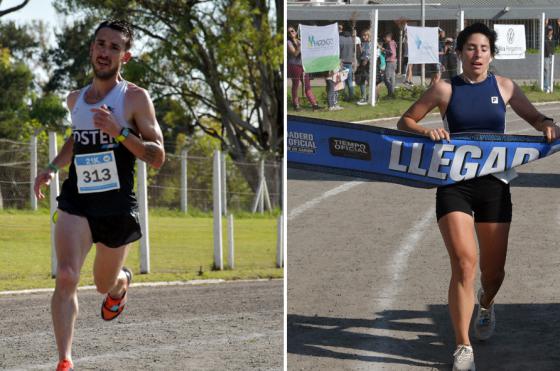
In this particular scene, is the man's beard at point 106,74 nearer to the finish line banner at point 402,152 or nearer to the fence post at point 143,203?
the finish line banner at point 402,152

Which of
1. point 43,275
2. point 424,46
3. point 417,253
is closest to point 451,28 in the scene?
point 424,46

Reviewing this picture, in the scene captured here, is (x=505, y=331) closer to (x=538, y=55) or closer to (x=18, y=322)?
(x=538, y=55)

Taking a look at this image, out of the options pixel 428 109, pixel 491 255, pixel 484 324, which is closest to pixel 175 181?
pixel 484 324

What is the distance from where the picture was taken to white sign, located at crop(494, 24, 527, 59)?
4.38 metres

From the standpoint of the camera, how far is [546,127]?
436cm

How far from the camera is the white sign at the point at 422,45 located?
441 cm

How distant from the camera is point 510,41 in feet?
14.7

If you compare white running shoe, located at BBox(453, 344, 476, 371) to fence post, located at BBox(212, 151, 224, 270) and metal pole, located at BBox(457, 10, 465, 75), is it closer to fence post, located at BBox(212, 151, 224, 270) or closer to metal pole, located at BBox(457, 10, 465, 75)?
metal pole, located at BBox(457, 10, 465, 75)

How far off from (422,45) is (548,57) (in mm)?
490

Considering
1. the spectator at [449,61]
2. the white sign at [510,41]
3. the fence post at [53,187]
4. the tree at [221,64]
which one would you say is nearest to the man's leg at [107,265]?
the spectator at [449,61]

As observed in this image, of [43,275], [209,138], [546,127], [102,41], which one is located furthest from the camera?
[209,138]

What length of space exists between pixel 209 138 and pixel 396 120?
1919 cm

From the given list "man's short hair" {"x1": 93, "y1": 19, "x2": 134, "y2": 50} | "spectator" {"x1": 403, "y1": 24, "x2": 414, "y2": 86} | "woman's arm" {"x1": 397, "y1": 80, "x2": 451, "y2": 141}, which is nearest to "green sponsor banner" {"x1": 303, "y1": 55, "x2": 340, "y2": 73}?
"spectator" {"x1": 403, "y1": 24, "x2": 414, "y2": 86}

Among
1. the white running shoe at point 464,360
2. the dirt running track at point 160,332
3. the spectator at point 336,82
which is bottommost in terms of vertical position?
the dirt running track at point 160,332
